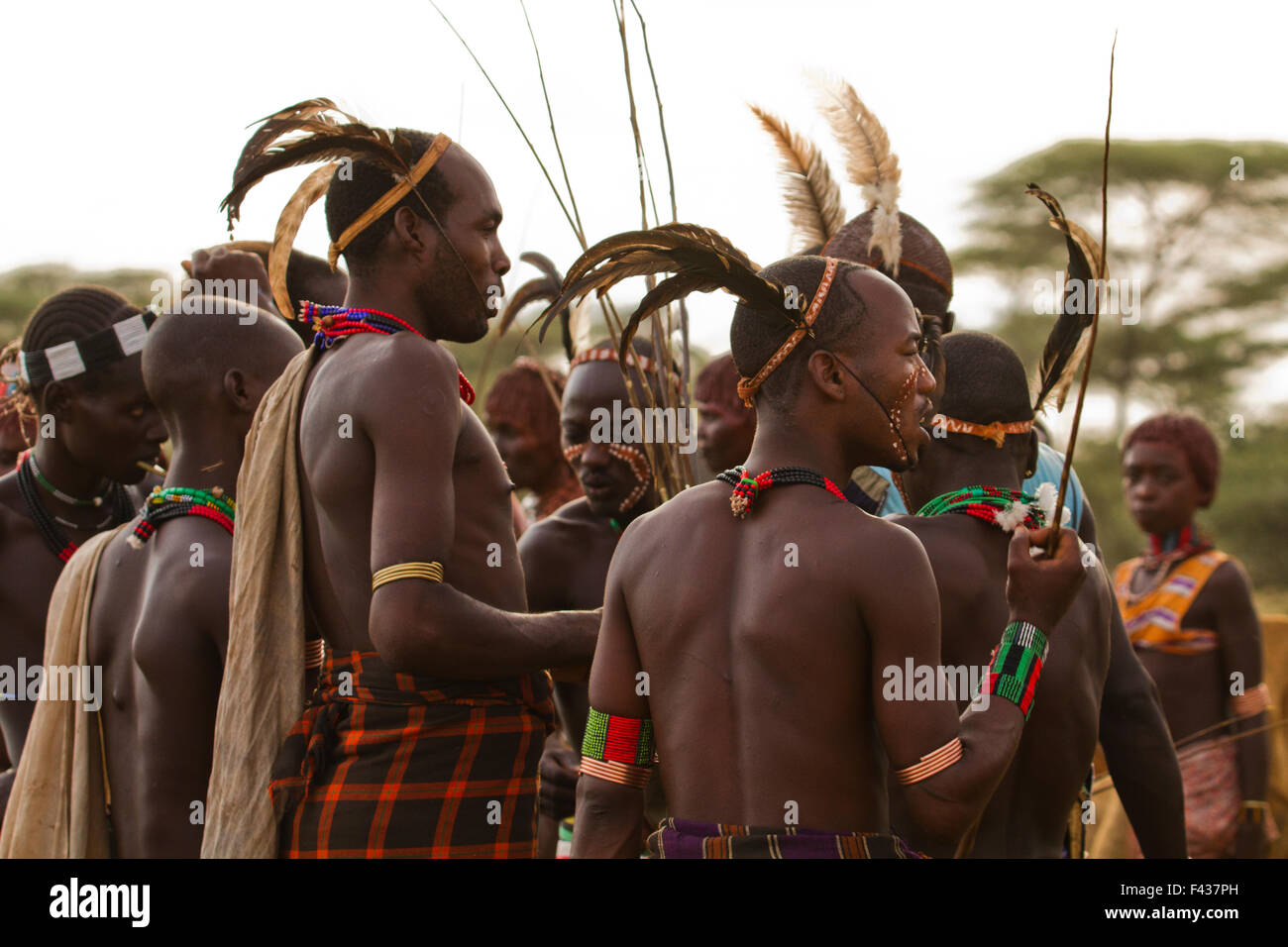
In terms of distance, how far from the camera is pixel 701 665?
8.14 feet

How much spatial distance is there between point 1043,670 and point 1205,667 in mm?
3398

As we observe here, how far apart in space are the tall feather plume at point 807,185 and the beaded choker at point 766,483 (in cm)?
211

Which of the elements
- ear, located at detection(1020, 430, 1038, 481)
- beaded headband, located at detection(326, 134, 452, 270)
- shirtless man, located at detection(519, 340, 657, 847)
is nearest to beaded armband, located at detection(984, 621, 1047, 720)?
ear, located at detection(1020, 430, 1038, 481)

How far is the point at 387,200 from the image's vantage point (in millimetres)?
3312

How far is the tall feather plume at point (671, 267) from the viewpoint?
8.50ft

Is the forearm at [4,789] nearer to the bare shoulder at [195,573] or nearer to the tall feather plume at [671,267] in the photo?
the bare shoulder at [195,573]

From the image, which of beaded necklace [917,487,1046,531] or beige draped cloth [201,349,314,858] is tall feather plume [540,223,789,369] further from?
beige draped cloth [201,349,314,858]

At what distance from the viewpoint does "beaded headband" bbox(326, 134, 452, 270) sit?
3311 millimetres

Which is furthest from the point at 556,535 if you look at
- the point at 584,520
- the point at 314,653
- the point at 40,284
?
the point at 40,284

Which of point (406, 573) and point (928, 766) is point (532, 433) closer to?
point (406, 573)

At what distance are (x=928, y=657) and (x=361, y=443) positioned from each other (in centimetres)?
136
